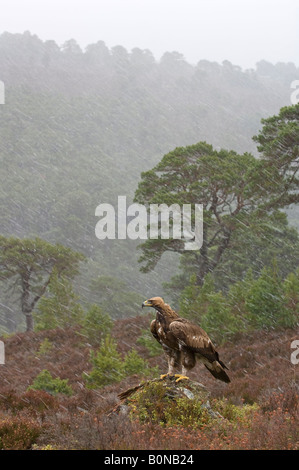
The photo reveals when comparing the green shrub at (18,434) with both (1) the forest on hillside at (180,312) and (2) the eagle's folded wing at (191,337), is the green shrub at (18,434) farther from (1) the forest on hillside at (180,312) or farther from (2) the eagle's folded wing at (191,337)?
(2) the eagle's folded wing at (191,337)

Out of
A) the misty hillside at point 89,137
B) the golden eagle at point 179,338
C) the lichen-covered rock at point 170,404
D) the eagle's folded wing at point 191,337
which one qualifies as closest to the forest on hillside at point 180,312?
the lichen-covered rock at point 170,404

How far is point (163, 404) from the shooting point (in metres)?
5.83

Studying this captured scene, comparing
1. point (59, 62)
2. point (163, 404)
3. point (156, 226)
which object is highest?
point (59, 62)

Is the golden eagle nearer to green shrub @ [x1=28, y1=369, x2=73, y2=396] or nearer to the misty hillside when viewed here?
green shrub @ [x1=28, y1=369, x2=73, y2=396]

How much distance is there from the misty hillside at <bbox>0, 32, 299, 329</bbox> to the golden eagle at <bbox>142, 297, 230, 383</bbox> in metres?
43.7

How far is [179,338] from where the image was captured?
19.4 ft

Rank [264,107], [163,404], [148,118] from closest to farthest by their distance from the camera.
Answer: [163,404]
[148,118]
[264,107]

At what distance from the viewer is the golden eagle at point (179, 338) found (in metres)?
5.93

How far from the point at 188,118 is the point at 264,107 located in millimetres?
36233

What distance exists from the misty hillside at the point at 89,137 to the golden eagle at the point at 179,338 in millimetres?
43742

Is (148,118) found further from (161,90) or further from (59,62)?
(59,62)

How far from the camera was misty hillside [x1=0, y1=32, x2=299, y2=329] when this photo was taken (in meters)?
84.4

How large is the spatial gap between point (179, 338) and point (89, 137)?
481ft
